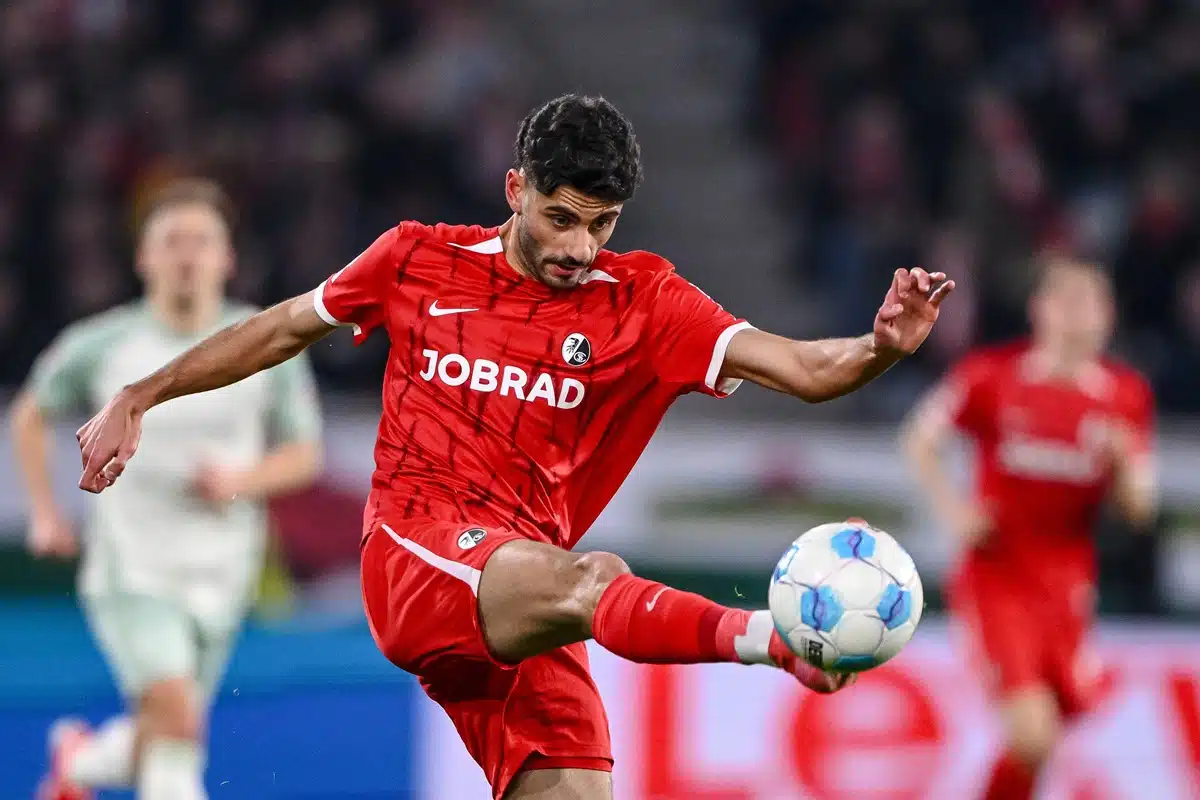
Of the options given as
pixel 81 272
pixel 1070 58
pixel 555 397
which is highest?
pixel 1070 58

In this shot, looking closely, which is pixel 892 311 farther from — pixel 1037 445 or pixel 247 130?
pixel 247 130

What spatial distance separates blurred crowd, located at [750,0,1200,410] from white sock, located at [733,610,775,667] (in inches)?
286

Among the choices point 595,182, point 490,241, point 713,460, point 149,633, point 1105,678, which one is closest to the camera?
point 595,182

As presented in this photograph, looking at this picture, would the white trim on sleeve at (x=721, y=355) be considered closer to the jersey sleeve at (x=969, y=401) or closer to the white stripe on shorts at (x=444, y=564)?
the white stripe on shorts at (x=444, y=564)

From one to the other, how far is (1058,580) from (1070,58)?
5.60 m

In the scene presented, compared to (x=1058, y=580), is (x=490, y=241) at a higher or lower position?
higher

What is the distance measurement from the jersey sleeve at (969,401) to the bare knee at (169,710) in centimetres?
342

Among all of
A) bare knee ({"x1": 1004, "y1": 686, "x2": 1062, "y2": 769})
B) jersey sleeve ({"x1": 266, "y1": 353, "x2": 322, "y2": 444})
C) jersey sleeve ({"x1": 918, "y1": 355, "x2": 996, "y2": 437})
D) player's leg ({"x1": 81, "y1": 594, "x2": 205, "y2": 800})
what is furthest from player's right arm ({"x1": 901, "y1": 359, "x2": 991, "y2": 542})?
player's leg ({"x1": 81, "y1": 594, "x2": 205, "y2": 800})

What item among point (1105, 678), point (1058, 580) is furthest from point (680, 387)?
point (1105, 678)

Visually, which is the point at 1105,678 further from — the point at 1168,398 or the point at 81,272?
the point at 81,272

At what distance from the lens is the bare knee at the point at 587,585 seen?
12.0 ft

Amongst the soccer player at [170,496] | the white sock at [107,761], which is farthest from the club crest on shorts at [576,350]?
the white sock at [107,761]

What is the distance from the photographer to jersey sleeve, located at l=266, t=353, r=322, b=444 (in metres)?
6.27

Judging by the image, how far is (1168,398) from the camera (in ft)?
33.2
